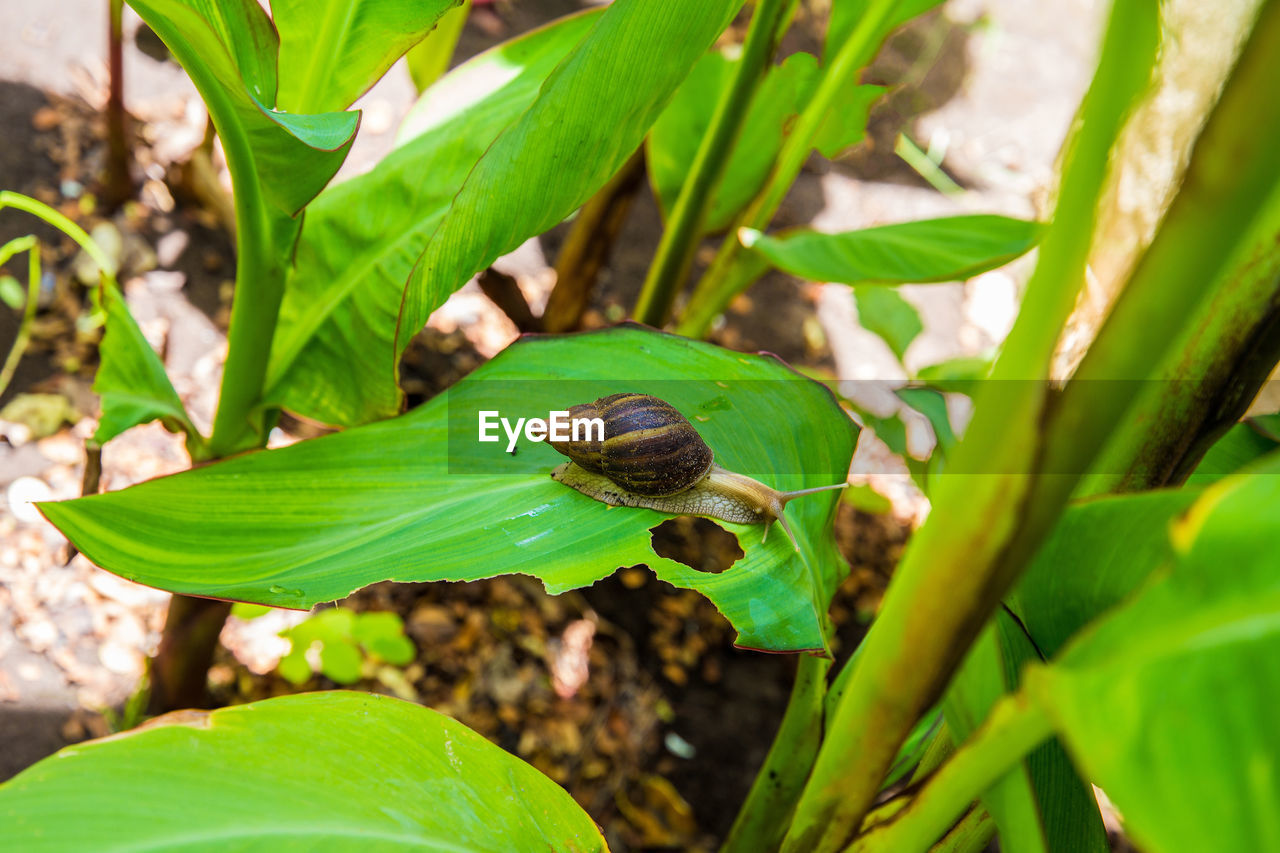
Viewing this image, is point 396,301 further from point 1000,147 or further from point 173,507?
point 1000,147

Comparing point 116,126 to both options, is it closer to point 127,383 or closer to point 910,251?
point 127,383

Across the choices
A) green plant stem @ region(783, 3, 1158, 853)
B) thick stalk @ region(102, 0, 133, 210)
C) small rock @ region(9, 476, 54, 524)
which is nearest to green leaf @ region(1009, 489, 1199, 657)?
green plant stem @ region(783, 3, 1158, 853)

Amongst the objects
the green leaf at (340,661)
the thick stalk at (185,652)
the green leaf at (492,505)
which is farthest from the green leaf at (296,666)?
the green leaf at (492,505)

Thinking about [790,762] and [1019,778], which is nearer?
[1019,778]

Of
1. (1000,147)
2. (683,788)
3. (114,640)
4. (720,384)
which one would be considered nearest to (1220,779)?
(720,384)

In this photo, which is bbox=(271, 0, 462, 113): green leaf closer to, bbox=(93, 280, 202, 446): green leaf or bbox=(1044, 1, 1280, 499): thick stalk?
bbox=(93, 280, 202, 446): green leaf

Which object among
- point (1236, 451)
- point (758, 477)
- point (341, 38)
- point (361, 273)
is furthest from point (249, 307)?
point (1236, 451)

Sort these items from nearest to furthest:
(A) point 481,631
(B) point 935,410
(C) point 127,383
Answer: (C) point 127,383
(B) point 935,410
(A) point 481,631
